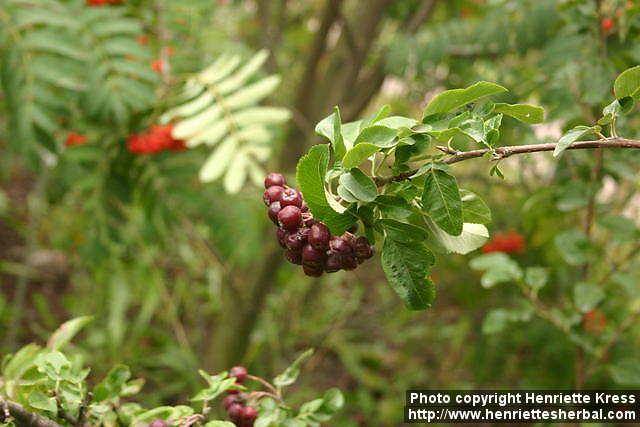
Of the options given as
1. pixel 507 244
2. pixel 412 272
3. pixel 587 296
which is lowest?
pixel 412 272

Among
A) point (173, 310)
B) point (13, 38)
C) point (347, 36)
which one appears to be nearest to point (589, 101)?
point (347, 36)

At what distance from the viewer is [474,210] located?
55 cm

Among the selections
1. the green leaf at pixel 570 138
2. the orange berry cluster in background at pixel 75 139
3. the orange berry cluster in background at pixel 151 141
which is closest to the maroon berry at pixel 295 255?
the green leaf at pixel 570 138

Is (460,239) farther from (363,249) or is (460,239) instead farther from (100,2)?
(100,2)

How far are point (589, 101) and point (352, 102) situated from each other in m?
0.89

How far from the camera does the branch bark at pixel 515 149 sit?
49 cm

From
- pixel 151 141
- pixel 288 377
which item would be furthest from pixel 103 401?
pixel 151 141

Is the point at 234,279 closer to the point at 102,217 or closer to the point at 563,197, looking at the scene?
the point at 102,217

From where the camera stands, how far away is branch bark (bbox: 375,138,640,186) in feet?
1.60

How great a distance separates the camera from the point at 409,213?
53 cm

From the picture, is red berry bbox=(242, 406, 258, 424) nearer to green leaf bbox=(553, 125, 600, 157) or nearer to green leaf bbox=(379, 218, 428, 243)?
green leaf bbox=(379, 218, 428, 243)

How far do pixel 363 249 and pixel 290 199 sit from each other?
0.24 ft

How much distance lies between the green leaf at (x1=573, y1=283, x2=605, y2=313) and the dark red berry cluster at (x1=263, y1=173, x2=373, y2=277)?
0.72 meters

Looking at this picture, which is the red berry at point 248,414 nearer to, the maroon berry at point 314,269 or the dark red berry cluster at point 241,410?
the dark red berry cluster at point 241,410
